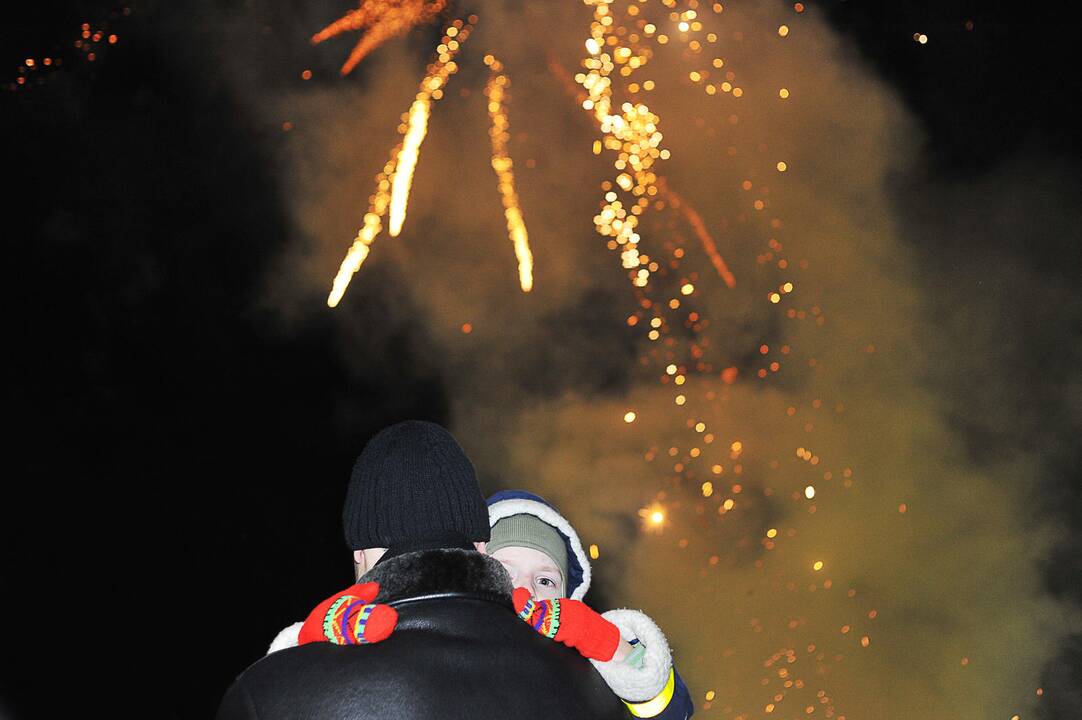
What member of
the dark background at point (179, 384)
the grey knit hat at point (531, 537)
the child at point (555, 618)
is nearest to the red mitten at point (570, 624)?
the child at point (555, 618)

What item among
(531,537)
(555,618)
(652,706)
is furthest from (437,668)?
(531,537)

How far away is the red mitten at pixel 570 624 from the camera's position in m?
1.17

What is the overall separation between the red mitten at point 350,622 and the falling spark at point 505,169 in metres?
6.62

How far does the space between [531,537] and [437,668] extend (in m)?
0.89

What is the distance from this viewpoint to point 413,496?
3.92 feet

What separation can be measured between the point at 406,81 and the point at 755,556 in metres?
4.14

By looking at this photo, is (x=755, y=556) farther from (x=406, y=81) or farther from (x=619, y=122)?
(x=406, y=81)

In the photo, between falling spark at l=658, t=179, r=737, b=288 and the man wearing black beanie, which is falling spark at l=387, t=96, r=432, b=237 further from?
the man wearing black beanie

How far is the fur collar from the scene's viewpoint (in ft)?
3.62

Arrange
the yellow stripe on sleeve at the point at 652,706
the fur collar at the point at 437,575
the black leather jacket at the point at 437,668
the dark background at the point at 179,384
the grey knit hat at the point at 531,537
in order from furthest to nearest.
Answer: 1. the dark background at the point at 179,384
2. the grey knit hat at the point at 531,537
3. the yellow stripe on sleeve at the point at 652,706
4. the fur collar at the point at 437,575
5. the black leather jacket at the point at 437,668

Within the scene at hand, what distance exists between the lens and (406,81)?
7.11 m

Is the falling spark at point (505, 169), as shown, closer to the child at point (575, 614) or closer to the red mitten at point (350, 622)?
the child at point (575, 614)

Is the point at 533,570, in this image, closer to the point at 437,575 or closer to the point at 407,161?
the point at 437,575

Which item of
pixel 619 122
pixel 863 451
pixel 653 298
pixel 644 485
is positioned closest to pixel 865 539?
pixel 863 451
